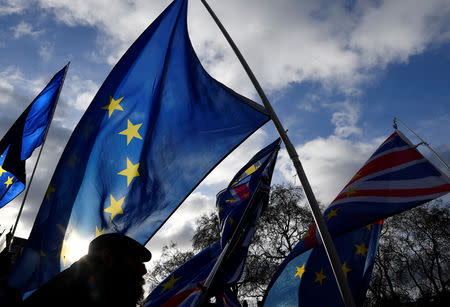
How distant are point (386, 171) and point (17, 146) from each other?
29.3 ft

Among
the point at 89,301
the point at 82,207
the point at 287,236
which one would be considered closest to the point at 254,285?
the point at 287,236

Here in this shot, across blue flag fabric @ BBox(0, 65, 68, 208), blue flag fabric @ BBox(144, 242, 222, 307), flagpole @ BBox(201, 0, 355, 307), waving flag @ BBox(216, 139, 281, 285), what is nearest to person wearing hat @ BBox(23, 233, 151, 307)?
waving flag @ BBox(216, 139, 281, 285)

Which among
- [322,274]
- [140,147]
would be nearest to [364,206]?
[322,274]

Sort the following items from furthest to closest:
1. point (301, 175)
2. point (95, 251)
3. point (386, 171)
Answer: point (386, 171)
point (301, 175)
point (95, 251)

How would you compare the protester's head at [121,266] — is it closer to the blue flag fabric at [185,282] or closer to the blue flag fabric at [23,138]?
the blue flag fabric at [185,282]

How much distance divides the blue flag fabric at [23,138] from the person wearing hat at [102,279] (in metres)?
6.98

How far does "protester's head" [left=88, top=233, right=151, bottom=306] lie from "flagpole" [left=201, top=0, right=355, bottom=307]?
5.61ft

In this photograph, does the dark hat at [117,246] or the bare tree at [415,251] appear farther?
the bare tree at [415,251]

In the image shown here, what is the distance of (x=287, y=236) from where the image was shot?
31281 millimetres

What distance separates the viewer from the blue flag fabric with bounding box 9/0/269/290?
416 cm

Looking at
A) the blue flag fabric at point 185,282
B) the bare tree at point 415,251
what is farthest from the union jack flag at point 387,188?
the bare tree at point 415,251

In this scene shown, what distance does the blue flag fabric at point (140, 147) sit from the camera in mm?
4156

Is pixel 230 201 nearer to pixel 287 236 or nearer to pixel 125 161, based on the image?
pixel 125 161

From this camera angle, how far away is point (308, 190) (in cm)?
318
